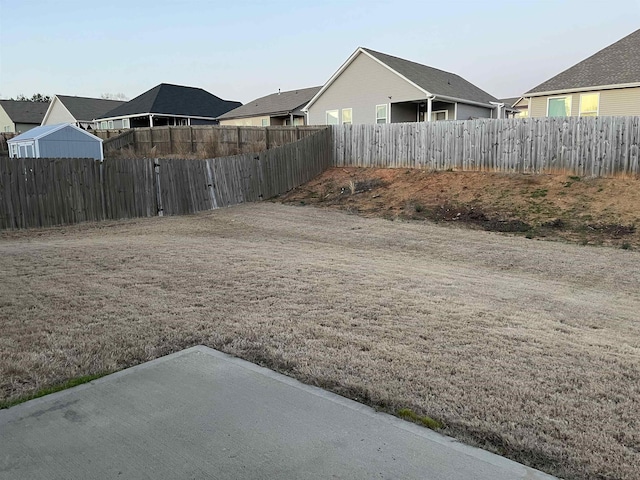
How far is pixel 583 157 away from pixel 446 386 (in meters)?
13.2

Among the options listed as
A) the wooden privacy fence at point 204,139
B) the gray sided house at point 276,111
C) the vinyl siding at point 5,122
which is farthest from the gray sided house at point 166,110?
the vinyl siding at point 5,122

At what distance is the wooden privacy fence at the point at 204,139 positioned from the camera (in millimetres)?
22797

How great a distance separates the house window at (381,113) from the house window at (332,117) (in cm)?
247

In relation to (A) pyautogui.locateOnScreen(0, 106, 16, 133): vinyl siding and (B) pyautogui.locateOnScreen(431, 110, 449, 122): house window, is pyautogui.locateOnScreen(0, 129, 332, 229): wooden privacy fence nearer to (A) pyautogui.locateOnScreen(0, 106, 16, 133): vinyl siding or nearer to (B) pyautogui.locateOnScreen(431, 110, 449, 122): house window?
(B) pyautogui.locateOnScreen(431, 110, 449, 122): house window

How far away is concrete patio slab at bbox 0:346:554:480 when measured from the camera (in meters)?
2.65

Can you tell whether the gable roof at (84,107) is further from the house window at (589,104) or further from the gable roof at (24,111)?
the house window at (589,104)

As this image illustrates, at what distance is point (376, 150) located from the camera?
1966 cm

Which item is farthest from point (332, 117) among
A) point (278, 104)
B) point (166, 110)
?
point (166, 110)

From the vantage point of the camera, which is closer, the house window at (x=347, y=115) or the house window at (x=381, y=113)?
the house window at (x=381, y=113)

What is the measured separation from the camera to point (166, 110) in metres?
39.6

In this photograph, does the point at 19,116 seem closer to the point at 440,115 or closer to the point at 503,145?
the point at 440,115

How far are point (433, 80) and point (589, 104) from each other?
8.55 meters

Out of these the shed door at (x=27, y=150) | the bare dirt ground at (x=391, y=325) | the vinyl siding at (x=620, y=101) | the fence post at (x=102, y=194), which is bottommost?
the bare dirt ground at (x=391, y=325)

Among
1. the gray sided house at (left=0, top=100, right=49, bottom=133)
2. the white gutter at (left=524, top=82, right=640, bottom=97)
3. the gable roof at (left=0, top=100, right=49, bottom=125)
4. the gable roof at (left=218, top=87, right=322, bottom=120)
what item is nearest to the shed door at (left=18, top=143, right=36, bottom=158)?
the gable roof at (left=218, top=87, right=322, bottom=120)
